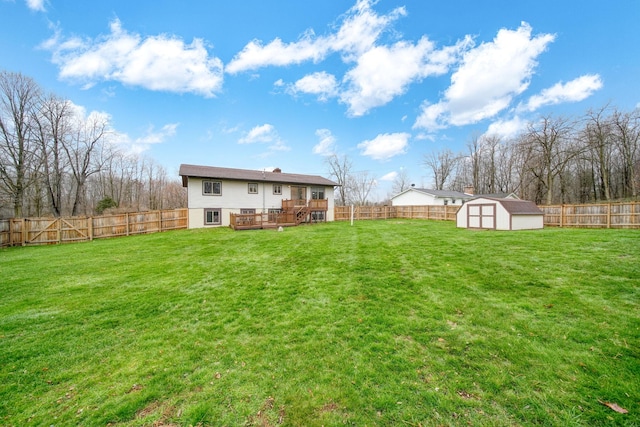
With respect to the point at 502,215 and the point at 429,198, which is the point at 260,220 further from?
the point at 429,198

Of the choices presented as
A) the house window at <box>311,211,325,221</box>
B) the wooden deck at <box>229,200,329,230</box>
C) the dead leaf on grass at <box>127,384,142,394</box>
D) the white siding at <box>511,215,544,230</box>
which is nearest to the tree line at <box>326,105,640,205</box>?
the white siding at <box>511,215,544,230</box>

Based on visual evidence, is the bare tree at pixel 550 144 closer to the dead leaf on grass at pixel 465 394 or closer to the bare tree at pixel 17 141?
the dead leaf on grass at pixel 465 394

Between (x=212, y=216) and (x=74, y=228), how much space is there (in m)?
8.12

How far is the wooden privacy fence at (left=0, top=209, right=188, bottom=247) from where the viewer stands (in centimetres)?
1402

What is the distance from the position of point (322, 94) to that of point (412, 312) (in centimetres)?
1963

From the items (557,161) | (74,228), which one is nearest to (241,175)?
(74,228)

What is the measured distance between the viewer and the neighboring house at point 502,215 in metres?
14.2

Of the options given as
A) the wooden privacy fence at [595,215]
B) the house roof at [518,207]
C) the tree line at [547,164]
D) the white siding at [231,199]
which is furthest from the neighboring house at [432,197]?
the white siding at [231,199]

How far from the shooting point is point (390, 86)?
1784 centimetres

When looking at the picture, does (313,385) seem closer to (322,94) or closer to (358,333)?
(358,333)

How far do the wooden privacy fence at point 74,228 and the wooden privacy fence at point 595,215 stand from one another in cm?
2769

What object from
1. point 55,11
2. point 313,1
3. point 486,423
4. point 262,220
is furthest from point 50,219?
point 486,423

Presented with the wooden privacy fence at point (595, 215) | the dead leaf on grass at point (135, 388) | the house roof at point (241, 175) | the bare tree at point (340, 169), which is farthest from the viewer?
the bare tree at point (340, 169)

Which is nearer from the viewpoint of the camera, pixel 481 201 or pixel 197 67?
pixel 197 67
